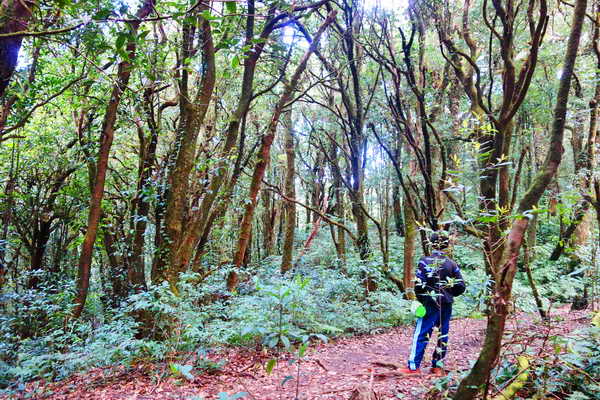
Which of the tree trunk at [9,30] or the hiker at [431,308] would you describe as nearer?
the tree trunk at [9,30]

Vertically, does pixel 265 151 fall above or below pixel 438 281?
above

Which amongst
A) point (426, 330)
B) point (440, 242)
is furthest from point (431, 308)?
point (440, 242)

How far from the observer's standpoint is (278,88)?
1631cm

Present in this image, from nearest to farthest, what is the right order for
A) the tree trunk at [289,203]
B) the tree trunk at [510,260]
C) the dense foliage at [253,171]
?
the tree trunk at [510,260]
the dense foliage at [253,171]
the tree trunk at [289,203]

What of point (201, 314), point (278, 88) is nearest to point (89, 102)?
point (201, 314)

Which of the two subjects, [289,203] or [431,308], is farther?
[289,203]

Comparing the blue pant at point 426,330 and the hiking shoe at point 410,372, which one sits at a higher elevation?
the blue pant at point 426,330

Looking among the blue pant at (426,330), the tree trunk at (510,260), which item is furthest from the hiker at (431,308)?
the tree trunk at (510,260)

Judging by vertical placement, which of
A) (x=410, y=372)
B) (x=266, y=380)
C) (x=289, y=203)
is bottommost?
(x=266, y=380)

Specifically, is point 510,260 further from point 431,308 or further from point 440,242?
point 431,308

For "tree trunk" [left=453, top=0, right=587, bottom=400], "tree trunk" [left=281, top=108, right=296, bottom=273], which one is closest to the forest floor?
"tree trunk" [left=453, top=0, right=587, bottom=400]

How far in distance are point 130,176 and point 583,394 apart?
14.5 m

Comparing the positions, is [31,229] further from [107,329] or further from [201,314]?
[201,314]

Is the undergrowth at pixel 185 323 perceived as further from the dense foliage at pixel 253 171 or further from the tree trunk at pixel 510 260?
the tree trunk at pixel 510 260
